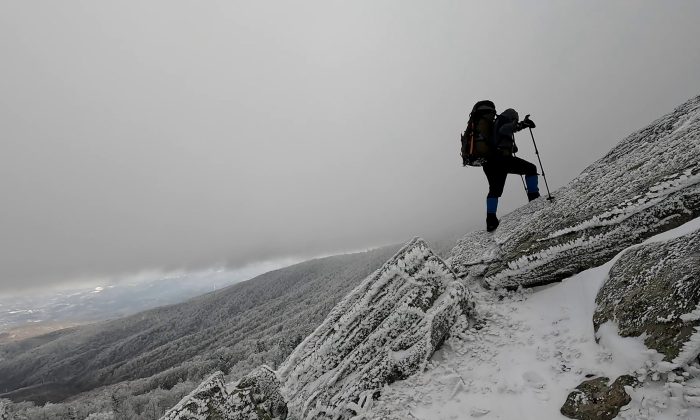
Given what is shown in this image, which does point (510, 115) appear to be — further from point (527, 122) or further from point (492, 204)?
point (492, 204)

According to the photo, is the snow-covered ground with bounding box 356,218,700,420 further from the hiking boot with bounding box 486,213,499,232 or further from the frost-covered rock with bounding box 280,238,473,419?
the hiking boot with bounding box 486,213,499,232

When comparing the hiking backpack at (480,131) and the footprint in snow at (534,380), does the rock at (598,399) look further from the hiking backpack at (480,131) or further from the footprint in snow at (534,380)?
the hiking backpack at (480,131)

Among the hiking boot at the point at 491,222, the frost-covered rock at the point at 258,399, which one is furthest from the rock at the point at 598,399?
the hiking boot at the point at 491,222

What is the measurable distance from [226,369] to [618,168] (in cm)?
21569

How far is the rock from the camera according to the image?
671 centimetres

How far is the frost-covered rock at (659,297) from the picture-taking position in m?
6.62

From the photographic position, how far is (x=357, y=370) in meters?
11.3

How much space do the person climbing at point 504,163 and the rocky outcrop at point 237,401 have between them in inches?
486

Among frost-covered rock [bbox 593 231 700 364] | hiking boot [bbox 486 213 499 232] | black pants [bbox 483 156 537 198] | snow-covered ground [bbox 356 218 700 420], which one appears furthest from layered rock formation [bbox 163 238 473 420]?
frost-covered rock [bbox 593 231 700 364]

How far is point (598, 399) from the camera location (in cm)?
709

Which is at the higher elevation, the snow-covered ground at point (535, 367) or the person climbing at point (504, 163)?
the person climbing at point (504, 163)

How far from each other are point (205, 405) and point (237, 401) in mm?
951

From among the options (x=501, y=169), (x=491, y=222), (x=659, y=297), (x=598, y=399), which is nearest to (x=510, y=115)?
(x=501, y=169)

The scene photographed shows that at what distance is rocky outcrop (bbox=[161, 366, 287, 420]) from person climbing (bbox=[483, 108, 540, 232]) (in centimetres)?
1234
